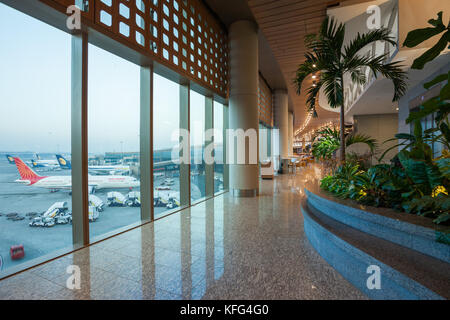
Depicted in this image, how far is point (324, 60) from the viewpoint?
3.82 m

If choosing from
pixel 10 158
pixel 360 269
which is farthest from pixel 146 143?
pixel 360 269

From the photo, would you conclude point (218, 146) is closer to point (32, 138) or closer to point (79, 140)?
point (79, 140)

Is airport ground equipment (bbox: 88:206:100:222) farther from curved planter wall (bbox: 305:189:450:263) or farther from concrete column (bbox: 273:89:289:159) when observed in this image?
concrete column (bbox: 273:89:289:159)

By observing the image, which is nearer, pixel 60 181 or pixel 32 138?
pixel 32 138

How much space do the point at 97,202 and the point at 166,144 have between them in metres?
1.84

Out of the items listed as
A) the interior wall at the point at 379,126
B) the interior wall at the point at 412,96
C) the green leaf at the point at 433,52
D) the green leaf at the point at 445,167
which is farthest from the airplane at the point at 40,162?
the interior wall at the point at 379,126

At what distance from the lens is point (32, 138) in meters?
2.58

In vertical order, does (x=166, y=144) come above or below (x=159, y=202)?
above

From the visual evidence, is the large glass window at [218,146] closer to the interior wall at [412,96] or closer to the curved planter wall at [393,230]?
the curved planter wall at [393,230]

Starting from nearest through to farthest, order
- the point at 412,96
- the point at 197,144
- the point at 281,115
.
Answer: the point at 197,144 → the point at 412,96 → the point at 281,115

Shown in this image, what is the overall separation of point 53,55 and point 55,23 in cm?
38

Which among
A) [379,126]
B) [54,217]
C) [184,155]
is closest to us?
[54,217]

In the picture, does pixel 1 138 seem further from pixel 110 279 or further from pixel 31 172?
pixel 110 279
